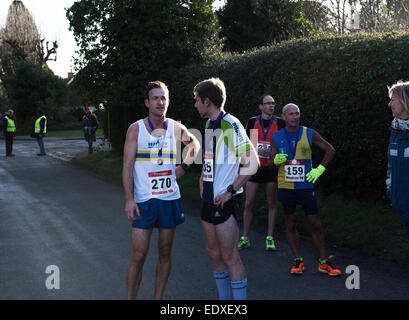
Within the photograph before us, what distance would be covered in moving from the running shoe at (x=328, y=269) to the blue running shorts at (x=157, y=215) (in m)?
2.08

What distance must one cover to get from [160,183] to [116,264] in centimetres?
218

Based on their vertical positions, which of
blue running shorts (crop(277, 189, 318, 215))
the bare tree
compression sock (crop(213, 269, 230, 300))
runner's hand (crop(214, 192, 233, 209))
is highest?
the bare tree

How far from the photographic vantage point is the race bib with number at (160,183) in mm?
4336

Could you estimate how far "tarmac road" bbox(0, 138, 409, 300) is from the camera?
198 inches

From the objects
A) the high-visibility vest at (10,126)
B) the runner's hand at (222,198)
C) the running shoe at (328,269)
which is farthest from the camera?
the high-visibility vest at (10,126)

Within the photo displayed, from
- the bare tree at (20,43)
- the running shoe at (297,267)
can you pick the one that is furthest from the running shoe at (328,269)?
the bare tree at (20,43)

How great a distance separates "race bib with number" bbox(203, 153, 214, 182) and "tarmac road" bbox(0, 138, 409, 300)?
1.32 m

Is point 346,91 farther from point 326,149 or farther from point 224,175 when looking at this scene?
point 224,175

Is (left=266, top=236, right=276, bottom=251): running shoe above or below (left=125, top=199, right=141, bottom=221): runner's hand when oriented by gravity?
below

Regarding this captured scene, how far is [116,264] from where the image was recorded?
6.13 meters

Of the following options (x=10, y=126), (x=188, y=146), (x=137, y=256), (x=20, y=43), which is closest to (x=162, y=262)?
(x=137, y=256)

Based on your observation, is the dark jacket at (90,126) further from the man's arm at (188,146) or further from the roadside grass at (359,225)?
the man's arm at (188,146)

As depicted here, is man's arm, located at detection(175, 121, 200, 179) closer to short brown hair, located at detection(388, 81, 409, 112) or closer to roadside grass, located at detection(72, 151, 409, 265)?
short brown hair, located at detection(388, 81, 409, 112)

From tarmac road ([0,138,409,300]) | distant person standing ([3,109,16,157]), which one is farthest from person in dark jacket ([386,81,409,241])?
distant person standing ([3,109,16,157])
